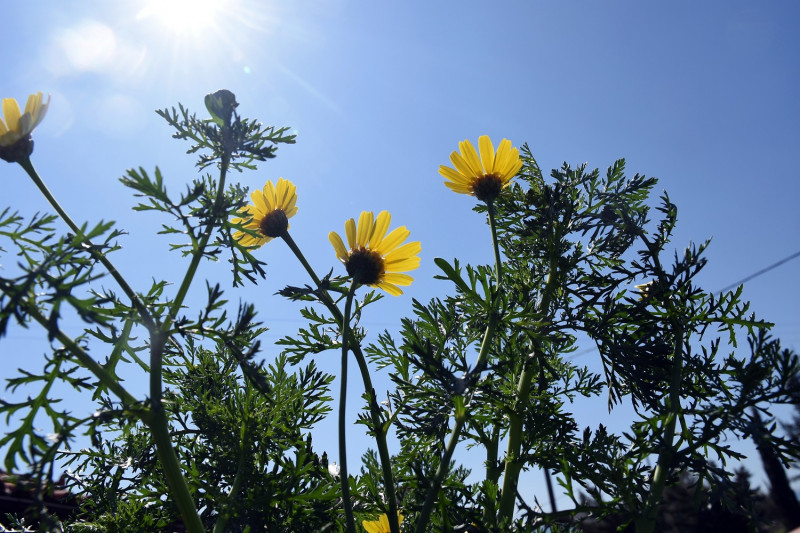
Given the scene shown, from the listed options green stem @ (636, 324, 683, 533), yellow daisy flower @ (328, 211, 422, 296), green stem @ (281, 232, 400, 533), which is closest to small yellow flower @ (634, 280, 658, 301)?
green stem @ (636, 324, 683, 533)

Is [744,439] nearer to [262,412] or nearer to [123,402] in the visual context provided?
Result: [262,412]

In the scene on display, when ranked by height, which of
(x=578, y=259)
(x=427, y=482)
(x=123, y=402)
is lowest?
(x=427, y=482)

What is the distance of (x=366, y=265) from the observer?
130 cm

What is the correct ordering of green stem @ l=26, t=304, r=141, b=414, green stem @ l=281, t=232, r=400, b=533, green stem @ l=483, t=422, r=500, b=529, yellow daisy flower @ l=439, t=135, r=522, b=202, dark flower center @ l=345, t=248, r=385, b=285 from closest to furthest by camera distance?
green stem @ l=26, t=304, r=141, b=414
green stem @ l=281, t=232, r=400, b=533
green stem @ l=483, t=422, r=500, b=529
dark flower center @ l=345, t=248, r=385, b=285
yellow daisy flower @ l=439, t=135, r=522, b=202

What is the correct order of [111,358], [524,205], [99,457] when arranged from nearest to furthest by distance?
[111,358]
[99,457]
[524,205]

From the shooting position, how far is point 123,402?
0.84 m

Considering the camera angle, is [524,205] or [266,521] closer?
[266,521]

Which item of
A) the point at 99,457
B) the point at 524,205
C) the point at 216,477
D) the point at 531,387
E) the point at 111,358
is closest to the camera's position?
the point at 111,358

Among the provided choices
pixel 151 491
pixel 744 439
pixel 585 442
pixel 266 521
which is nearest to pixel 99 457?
pixel 151 491

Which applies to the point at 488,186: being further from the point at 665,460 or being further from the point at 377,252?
the point at 665,460

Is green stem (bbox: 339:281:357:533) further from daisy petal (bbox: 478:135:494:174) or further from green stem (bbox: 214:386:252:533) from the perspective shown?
daisy petal (bbox: 478:135:494:174)

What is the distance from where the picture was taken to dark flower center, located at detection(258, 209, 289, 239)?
1.33m

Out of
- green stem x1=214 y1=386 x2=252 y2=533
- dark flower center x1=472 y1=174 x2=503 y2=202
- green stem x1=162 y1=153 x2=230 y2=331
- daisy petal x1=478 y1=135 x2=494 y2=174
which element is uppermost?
daisy petal x1=478 y1=135 x2=494 y2=174

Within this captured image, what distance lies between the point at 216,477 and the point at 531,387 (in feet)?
2.68
